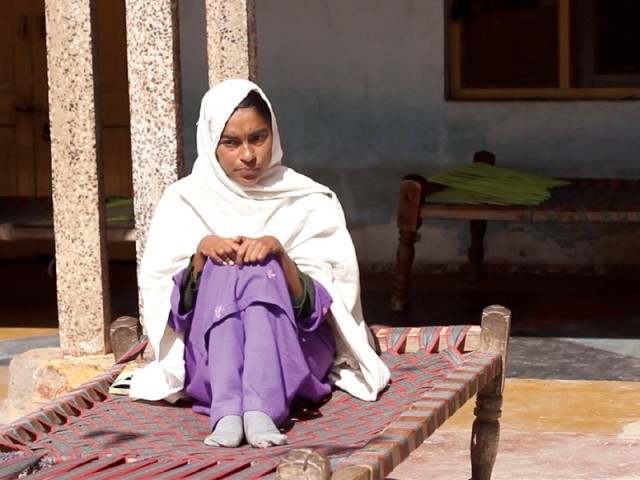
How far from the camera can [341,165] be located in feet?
31.2

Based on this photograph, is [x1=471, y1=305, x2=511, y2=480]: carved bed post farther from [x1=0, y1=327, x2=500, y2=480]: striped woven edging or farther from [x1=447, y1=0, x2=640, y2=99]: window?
[x1=447, y1=0, x2=640, y2=99]: window

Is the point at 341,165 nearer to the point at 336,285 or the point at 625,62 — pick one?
the point at 625,62

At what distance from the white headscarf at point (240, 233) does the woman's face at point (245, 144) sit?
28 millimetres

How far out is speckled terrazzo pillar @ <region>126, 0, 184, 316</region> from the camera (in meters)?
5.91

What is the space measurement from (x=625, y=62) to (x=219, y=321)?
5.63 m

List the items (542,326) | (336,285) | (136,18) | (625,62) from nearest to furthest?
1. (336,285)
2. (136,18)
3. (542,326)
4. (625,62)

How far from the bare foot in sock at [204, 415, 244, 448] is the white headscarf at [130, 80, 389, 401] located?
47 cm

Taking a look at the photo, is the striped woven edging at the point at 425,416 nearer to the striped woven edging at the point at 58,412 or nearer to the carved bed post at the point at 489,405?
the carved bed post at the point at 489,405

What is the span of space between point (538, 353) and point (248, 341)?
10.7 ft

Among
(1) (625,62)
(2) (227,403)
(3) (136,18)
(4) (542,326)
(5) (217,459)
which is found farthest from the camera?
(1) (625,62)

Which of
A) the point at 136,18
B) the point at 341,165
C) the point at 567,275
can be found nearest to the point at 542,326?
the point at 567,275

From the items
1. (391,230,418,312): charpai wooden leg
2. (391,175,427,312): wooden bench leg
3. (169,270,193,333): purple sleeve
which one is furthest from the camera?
(391,230,418,312): charpai wooden leg

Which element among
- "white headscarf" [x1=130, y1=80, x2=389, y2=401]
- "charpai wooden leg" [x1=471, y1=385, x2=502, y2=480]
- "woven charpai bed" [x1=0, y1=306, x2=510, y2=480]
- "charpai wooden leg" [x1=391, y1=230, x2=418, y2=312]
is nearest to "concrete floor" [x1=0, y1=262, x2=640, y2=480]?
"charpai wooden leg" [x1=391, y1=230, x2=418, y2=312]

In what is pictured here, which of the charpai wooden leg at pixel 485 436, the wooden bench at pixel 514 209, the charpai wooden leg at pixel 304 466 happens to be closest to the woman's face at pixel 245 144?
the charpai wooden leg at pixel 485 436
